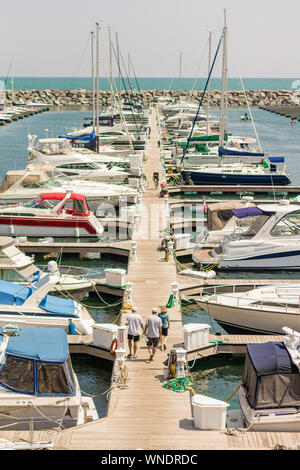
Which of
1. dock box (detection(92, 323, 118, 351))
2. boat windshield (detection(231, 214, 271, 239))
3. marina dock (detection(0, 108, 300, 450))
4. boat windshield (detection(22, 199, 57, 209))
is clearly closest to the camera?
marina dock (detection(0, 108, 300, 450))

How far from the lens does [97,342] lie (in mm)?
18281

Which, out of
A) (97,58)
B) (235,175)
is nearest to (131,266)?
(235,175)

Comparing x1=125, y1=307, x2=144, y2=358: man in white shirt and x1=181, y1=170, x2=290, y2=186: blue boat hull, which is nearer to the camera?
x1=125, y1=307, x2=144, y2=358: man in white shirt

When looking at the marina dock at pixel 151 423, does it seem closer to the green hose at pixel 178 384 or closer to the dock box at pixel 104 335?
the green hose at pixel 178 384

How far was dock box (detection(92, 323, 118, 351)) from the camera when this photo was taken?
17969mm

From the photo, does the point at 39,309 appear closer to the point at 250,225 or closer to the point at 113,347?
the point at 113,347

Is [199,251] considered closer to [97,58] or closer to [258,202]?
[258,202]

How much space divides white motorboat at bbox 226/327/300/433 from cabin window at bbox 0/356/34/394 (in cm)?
402

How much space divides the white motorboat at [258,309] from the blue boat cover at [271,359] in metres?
4.79

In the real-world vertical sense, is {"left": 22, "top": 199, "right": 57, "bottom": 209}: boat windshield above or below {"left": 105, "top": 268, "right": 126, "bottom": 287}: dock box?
above

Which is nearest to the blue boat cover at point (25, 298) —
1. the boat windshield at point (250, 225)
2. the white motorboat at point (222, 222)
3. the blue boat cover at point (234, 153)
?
the boat windshield at point (250, 225)

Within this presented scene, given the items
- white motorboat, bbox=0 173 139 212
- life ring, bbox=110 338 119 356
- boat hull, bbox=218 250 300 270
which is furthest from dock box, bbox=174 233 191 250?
life ring, bbox=110 338 119 356

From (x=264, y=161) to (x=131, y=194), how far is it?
466 inches

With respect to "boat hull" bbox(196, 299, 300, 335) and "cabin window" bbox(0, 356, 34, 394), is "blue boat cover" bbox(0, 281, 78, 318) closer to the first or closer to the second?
"boat hull" bbox(196, 299, 300, 335)
